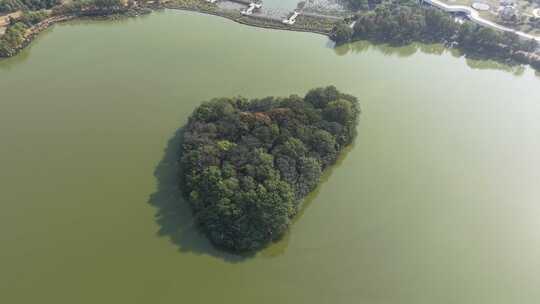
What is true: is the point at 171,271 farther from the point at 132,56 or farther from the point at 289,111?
the point at 132,56

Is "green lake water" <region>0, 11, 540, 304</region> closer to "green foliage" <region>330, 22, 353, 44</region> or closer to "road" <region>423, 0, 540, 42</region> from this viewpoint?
"green foliage" <region>330, 22, 353, 44</region>

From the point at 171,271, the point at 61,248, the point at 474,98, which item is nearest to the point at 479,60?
the point at 474,98

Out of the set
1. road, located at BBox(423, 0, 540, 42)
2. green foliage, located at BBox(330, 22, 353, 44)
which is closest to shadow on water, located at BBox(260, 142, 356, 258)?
green foliage, located at BBox(330, 22, 353, 44)

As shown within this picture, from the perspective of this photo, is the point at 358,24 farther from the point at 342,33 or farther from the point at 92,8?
the point at 92,8

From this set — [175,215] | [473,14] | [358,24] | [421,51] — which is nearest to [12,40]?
[175,215]

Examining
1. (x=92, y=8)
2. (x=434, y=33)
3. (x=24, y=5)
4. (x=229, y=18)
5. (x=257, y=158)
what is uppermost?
(x=434, y=33)

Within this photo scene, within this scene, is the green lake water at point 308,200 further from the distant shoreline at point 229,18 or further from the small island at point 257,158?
the distant shoreline at point 229,18

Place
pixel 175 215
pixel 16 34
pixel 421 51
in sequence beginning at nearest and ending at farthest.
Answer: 1. pixel 175 215
2. pixel 16 34
3. pixel 421 51
